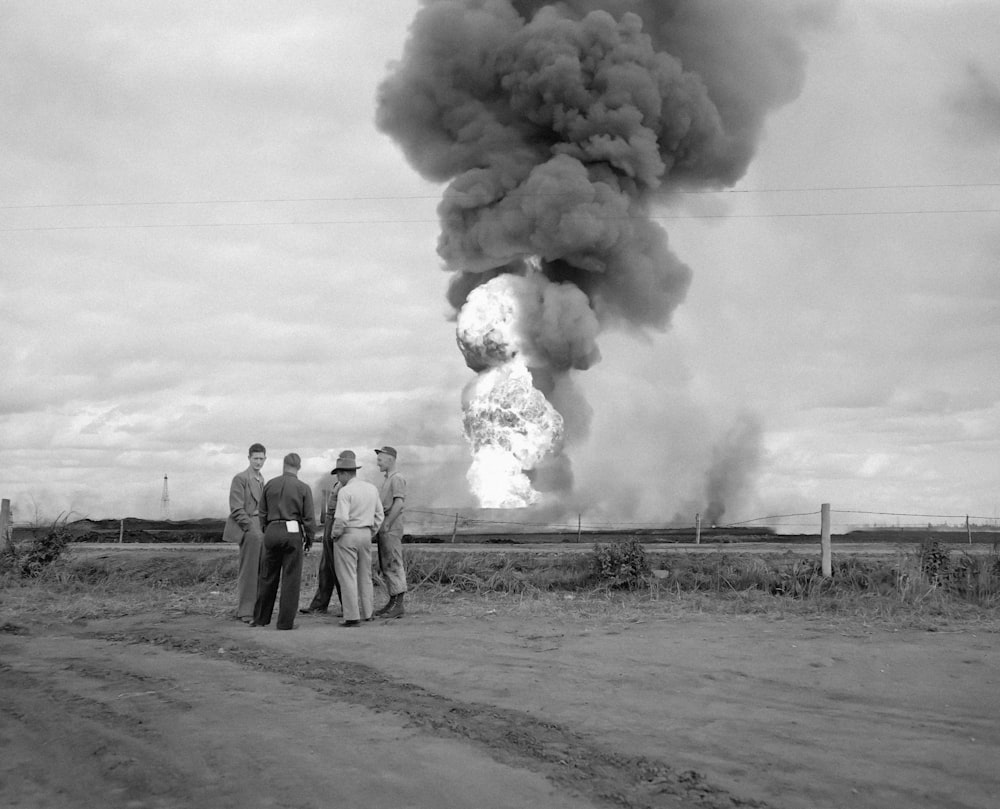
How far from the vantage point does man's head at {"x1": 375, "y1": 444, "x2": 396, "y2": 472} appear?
11773 millimetres

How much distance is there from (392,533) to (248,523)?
69.7 inches

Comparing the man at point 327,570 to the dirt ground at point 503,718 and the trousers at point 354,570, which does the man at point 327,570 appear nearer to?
the trousers at point 354,570

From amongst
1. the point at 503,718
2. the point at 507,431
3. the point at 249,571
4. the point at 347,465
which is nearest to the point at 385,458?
the point at 347,465

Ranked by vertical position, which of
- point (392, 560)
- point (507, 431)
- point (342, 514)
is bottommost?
point (392, 560)

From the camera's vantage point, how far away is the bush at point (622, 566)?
16.6 m

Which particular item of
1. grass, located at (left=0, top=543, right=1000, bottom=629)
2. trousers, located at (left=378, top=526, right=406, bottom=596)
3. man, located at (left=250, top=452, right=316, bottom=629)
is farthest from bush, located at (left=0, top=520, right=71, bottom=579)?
trousers, located at (left=378, top=526, right=406, bottom=596)

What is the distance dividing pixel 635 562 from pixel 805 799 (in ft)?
A: 39.7

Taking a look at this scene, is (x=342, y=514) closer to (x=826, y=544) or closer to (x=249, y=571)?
(x=249, y=571)

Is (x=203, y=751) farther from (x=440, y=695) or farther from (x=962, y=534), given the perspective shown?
(x=962, y=534)

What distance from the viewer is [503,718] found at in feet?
21.4

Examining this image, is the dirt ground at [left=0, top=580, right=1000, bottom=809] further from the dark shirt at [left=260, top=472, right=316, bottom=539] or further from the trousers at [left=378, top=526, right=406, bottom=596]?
the dark shirt at [left=260, top=472, right=316, bottom=539]

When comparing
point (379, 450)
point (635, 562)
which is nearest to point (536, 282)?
point (635, 562)

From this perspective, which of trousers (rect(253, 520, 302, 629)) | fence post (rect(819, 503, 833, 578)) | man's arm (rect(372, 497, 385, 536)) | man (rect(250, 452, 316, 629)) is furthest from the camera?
fence post (rect(819, 503, 833, 578))

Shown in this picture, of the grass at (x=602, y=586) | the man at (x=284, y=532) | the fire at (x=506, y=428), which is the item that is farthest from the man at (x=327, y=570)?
the fire at (x=506, y=428)
